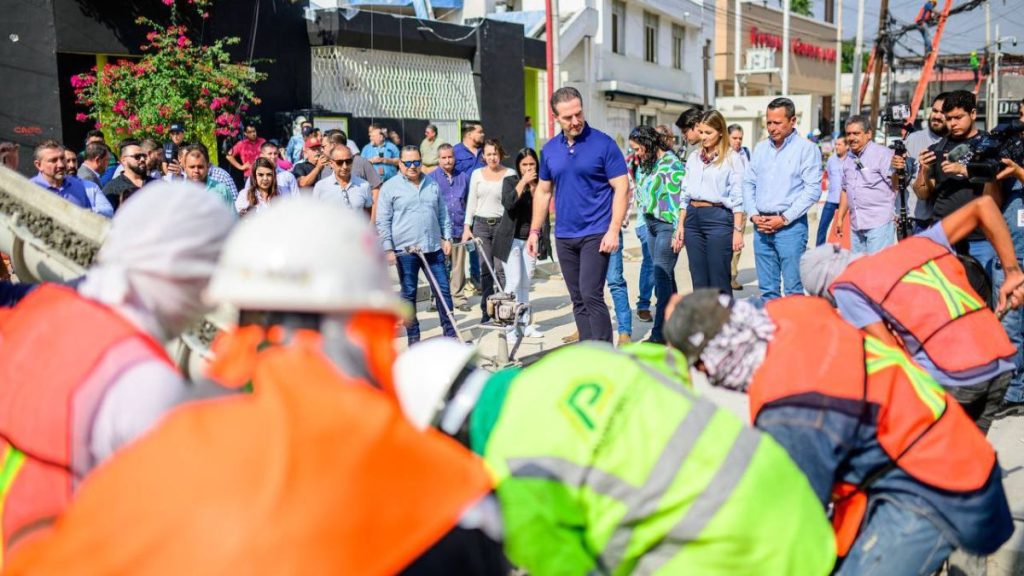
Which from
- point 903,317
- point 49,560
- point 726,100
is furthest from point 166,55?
point 726,100

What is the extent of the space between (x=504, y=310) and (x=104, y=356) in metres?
5.47

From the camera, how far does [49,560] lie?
5.22 feet

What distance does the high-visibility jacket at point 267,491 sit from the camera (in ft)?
4.89

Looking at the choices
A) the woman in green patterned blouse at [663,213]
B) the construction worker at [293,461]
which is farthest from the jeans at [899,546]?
the woman in green patterned blouse at [663,213]

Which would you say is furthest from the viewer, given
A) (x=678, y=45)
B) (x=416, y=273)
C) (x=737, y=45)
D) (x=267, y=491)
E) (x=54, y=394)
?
(x=737, y=45)

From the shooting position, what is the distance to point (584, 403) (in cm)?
222

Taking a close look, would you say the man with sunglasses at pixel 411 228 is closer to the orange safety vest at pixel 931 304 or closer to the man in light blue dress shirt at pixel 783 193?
the man in light blue dress shirt at pixel 783 193

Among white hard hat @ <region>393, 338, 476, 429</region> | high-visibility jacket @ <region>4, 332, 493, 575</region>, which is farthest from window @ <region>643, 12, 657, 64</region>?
high-visibility jacket @ <region>4, 332, 493, 575</region>

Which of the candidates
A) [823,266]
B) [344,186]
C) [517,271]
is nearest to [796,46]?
[517,271]

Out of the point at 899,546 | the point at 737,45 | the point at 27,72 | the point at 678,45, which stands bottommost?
the point at 899,546

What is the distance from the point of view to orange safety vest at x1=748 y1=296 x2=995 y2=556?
8.51 feet

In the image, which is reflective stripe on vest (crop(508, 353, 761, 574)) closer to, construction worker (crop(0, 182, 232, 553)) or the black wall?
construction worker (crop(0, 182, 232, 553))

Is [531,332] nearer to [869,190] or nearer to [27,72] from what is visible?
[869,190]

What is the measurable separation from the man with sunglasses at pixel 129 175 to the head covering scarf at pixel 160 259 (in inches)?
237
